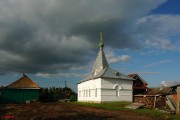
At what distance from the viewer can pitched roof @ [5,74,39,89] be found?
47500mm

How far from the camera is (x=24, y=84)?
48531mm

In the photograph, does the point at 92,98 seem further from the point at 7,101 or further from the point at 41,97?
the point at 7,101

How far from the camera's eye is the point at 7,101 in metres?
46.2

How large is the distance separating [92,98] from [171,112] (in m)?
21.4

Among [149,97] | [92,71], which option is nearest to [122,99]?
[149,97]

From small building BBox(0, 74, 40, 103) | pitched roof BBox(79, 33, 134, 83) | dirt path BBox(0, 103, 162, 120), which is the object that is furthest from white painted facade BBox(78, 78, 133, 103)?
dirt path BBox(0, 103, 162, 120)

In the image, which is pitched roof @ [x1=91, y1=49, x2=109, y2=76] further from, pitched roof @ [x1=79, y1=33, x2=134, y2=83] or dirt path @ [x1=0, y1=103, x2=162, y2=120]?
dirt path @ [x1=0, y1=103, x2=162, y2=120]

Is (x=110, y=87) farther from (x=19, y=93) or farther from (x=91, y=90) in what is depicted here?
(x=19, y=93)

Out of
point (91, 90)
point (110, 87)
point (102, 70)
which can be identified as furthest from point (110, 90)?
point (91, 90)

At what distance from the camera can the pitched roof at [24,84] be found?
156 feet

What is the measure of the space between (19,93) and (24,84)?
2.33 metres

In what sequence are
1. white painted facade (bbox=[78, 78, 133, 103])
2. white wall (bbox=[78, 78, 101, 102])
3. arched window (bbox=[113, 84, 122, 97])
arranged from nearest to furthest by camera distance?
1. white painted facade (bbox=[78, 78, 133, 103])
2. white wall (bbox=[78, 78, 101, 102])
3. arched window (bbox=[113, 84, 122, 97])

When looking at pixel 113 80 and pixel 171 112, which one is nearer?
pixel 171 112

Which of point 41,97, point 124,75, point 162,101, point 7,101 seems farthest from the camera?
point 41,97
